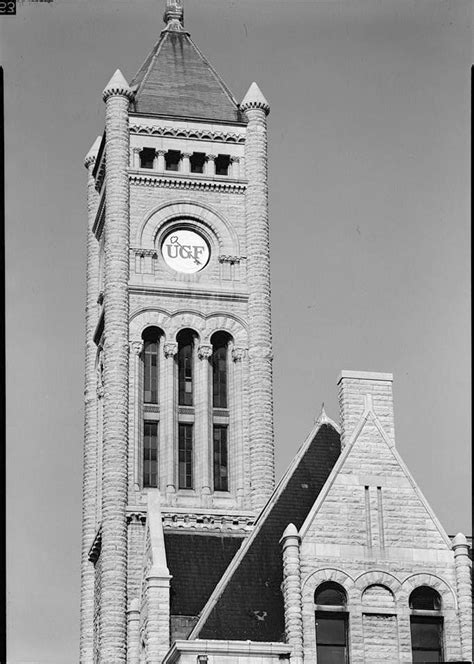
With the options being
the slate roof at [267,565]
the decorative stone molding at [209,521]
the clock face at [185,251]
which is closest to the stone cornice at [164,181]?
the clock face at [185,251]

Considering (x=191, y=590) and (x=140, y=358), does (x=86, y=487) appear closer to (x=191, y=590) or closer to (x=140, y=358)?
(x=140, y=358)

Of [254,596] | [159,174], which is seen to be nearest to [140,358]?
[159,174]

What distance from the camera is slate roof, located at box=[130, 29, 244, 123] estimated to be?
65.9 m

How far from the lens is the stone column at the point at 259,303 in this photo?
61.2 m

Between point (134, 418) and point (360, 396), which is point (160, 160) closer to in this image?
point (134, 418)

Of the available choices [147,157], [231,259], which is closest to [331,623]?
[231,259]

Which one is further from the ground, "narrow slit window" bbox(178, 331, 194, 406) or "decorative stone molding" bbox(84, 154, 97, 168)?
"decorative stone molding" bbox(84, 154, 97, 168)

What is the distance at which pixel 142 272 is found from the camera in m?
63.5

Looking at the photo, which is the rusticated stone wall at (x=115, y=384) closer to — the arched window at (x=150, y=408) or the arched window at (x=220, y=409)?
the arched window at (x=150, y=408)

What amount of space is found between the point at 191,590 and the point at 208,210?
68.5ft

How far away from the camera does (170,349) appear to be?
206 feet

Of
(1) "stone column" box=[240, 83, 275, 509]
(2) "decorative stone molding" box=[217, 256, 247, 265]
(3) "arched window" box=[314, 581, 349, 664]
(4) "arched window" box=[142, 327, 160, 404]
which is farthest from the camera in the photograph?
(2) "decorative stone molding" box=[217, 256, 247, 265]

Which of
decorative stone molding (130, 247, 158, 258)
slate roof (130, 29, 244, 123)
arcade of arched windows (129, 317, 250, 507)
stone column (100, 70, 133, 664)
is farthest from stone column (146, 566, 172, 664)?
slate roof (130, 29, 244, 123)

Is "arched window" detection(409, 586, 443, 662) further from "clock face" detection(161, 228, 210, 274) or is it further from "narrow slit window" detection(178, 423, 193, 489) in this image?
"clock face" detection(161, 228, 210, 274)
